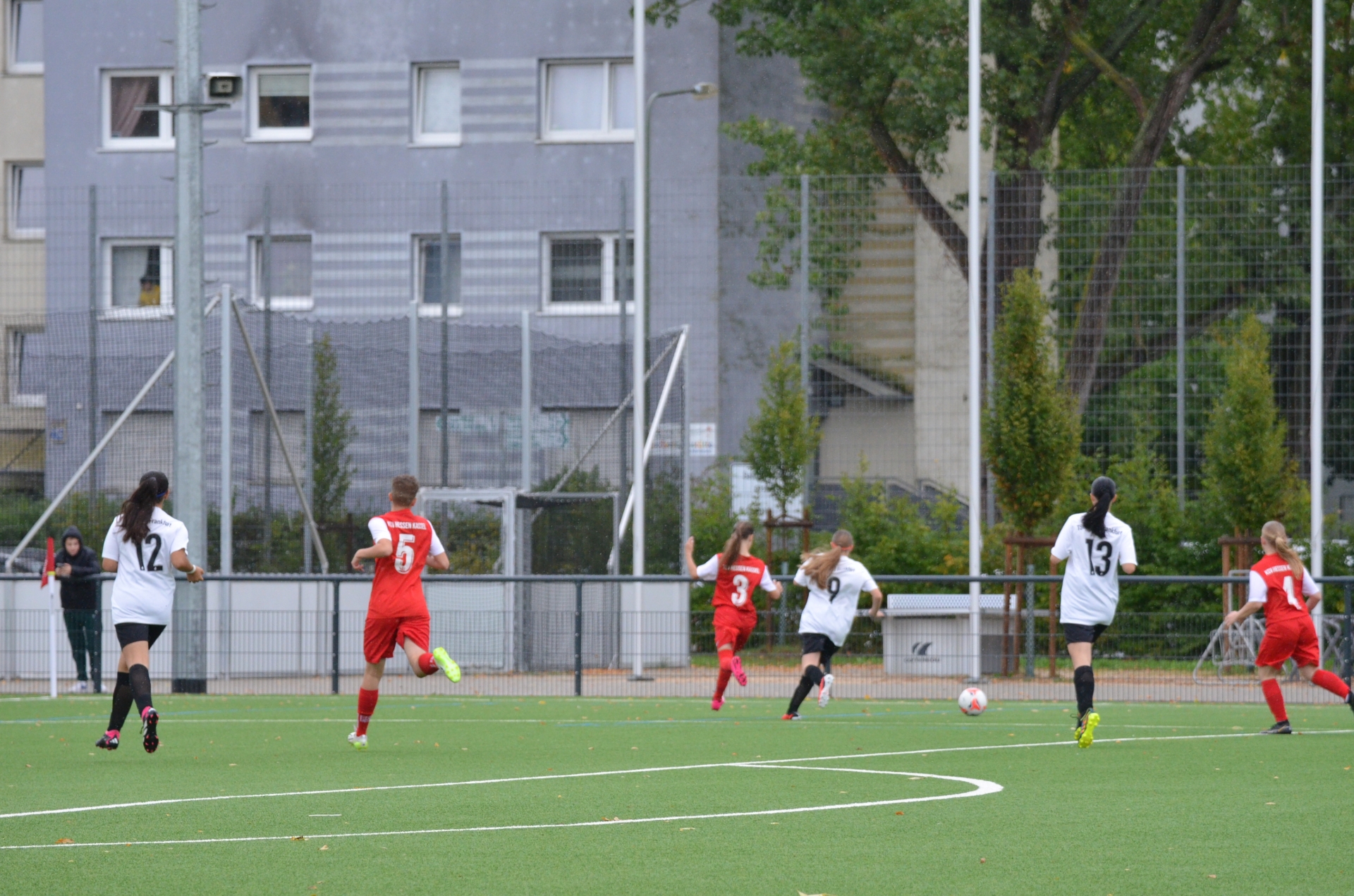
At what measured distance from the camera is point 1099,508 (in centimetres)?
1255

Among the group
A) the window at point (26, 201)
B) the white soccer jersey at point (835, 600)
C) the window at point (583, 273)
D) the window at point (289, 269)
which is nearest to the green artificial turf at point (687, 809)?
the white soccer jersey at point (835, 600)

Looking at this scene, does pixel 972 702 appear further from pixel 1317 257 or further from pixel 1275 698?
pixel 1317 257

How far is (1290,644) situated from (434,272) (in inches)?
805

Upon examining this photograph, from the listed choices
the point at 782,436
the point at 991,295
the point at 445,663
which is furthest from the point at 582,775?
the point at 991,295

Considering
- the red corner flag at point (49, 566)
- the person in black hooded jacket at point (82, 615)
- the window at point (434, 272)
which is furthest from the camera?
the window at point (434, 272)

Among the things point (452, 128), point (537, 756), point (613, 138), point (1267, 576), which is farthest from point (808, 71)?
point (537, 756)

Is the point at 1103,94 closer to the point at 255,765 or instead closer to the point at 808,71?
the point at 808,71

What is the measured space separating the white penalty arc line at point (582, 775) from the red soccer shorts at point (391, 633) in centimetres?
195

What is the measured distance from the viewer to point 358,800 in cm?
927

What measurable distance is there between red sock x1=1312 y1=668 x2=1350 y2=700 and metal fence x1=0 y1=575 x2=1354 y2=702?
499cm

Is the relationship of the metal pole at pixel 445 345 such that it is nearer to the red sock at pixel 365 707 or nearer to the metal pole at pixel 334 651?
the metal pole at pixel 334 651

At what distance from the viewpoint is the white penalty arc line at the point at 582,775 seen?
9.01 m

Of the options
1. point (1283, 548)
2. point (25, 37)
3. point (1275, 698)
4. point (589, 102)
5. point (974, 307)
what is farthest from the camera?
point (25, 37)

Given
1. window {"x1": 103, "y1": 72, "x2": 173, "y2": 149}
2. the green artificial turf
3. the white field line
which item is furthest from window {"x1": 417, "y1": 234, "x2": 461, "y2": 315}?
the white field line
